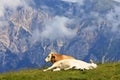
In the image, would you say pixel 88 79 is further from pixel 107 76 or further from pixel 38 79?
pixel 38 79

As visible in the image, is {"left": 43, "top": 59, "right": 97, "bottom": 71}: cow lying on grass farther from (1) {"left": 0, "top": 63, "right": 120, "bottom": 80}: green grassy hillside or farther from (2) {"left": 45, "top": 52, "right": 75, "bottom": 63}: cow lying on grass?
(2) {"left": 45, "top": 52, "right": 75, "bottom": 63}: cow lying on grass

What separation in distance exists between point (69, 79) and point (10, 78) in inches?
142

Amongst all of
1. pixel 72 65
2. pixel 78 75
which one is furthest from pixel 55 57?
pixel 78 75

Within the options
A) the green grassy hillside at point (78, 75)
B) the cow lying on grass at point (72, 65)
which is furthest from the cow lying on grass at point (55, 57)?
the green grassy hillside at point (78, 75)

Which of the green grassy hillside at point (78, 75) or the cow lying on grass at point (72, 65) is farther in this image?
the cow lying on grass at point (72, 65)

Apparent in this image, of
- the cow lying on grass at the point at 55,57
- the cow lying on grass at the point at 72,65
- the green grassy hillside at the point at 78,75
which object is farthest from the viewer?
the cow lying on grass at the point at 55,57

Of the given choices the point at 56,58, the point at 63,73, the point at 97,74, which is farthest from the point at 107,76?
the point at 56,58

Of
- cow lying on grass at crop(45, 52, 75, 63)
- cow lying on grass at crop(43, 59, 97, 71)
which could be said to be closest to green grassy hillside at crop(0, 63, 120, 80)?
cow lying on grass at crop(43, 59, 97, 71)

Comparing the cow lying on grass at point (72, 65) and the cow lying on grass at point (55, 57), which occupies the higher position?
the cow lying on grass at point (72, 65)

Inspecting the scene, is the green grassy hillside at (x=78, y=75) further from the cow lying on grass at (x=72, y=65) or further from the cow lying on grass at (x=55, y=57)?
the cow lying on grass at (x=55, y=57)

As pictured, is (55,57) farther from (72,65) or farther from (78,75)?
(78,75)

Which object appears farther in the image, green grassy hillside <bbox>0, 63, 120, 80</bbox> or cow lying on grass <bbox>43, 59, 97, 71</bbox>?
cow lying on grass <bbox>43, 59, 97, 71</bbox>

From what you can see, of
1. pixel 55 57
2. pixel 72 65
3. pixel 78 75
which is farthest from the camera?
pixel 55 57

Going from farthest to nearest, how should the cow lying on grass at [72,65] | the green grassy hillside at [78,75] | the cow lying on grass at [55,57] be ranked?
1. the cow lying on grass at [55,57]
2. the cow lying on grass at [72,65]
3. the green grassy hillside at [78,75]
